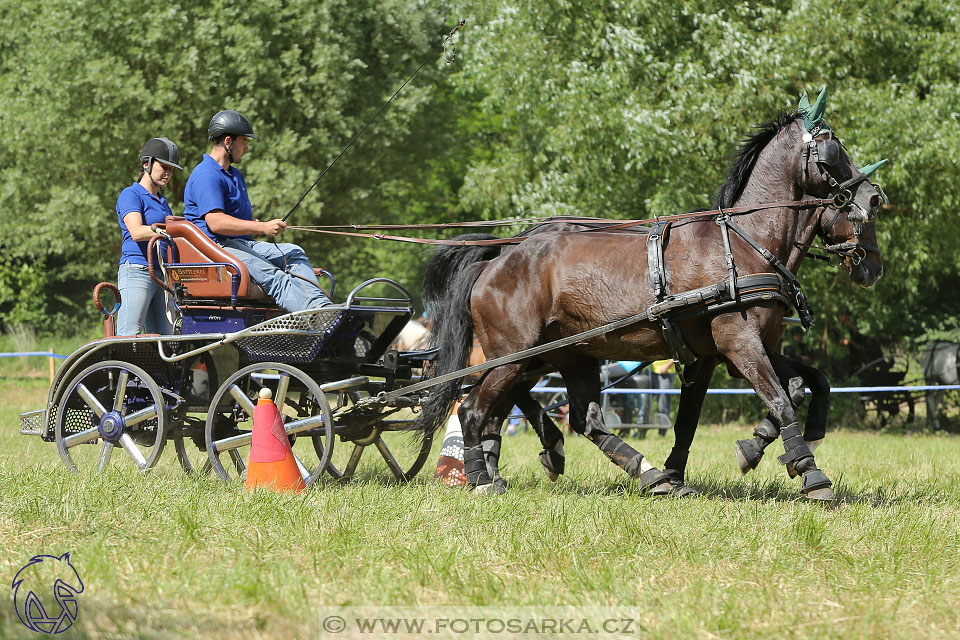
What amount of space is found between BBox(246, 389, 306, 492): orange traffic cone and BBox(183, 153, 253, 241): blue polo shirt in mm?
1212

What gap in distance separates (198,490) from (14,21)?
1811 centimetres

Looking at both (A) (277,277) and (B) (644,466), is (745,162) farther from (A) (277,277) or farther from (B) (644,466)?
(A) (277,277)

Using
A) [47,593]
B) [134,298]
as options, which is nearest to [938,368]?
[134,298]

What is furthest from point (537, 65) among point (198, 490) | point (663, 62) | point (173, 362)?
point (198, 490)

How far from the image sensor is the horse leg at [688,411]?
21.4ft

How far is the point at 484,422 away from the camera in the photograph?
262 inches

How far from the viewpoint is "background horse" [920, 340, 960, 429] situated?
1641 cm

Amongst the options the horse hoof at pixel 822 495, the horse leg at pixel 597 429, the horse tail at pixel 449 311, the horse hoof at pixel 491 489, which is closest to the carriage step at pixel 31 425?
the horse tail at pixel 449 311

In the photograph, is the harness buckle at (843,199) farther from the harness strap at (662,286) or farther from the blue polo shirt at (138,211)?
the blue polo shirt at (138,211)

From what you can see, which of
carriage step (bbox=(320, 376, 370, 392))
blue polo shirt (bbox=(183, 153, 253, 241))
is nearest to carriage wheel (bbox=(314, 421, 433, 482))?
carriage step (bbox=(320, 376, 370, 392))

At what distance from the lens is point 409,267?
26.6m

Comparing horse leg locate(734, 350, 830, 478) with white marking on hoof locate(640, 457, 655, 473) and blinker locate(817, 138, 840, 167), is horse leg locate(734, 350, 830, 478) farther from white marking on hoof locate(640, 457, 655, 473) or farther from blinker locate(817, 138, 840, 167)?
blinker locate(817, 138, 840, 167)

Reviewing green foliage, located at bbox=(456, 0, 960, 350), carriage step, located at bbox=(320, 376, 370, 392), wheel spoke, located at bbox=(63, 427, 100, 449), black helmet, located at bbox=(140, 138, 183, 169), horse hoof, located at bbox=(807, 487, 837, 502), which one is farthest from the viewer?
green foliage, located at bbox=(456, 0, 960, 350)

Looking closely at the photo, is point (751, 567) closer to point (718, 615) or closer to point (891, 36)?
point (718, 615)
